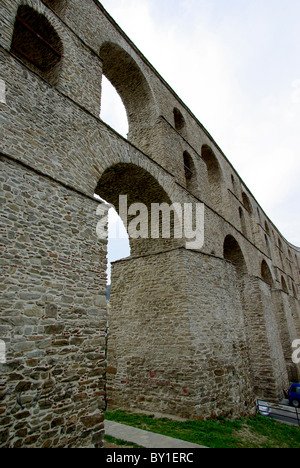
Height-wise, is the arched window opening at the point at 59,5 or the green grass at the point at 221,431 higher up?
the arched window opening at the point at 59,5

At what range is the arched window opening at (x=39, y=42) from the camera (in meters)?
6.75

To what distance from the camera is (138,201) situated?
9188mm

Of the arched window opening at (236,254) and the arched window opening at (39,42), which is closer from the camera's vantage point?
the arched window opening at (39,42)

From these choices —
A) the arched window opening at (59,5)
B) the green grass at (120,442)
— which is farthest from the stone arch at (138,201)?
the green grass at (120,442)

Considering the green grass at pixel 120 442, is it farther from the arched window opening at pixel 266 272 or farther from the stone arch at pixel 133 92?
the arched window opening at pixel 266 272

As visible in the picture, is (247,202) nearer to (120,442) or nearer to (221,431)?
(221,431)

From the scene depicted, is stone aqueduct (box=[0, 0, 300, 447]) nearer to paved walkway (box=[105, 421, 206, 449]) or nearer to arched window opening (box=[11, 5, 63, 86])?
arched window opening (box=[11, 5, 63, 86])

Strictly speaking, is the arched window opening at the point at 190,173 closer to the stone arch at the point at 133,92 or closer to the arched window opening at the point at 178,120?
the arched window opening at the point at 178,120

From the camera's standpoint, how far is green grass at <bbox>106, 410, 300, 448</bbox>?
5.44 meters

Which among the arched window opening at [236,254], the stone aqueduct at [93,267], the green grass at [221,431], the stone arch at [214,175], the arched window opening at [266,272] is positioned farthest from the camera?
the arched window opening at [266,272]

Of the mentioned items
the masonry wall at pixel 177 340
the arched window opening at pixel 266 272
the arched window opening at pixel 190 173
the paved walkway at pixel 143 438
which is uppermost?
the arched window opening at pixel 190 173

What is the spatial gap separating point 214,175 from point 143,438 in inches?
530

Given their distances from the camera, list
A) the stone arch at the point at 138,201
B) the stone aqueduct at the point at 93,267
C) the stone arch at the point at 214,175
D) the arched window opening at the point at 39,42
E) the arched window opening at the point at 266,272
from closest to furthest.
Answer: the stone aqueduct at the point at 93,267, the arched window opening at the point at 39,42, the stone arch at the point at 138,201, the stone arch at the point at 214,175, the arched window opening at the point at 266,272

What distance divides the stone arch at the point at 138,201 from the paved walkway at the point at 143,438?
15.8ft
